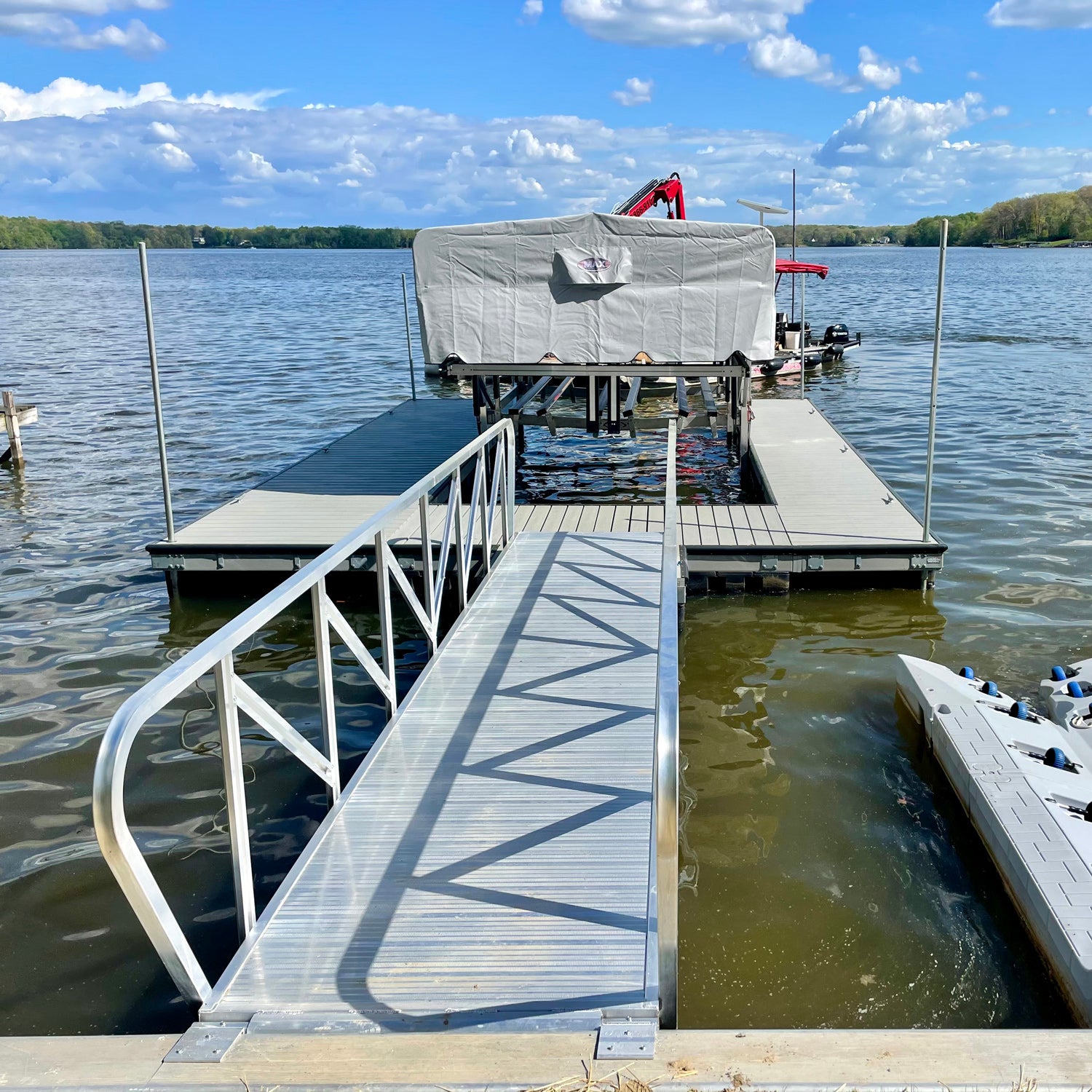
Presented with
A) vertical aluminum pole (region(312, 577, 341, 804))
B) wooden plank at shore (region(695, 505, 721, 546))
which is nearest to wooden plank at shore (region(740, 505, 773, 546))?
wooden plank at shore (region(695, 505, 721, 546))

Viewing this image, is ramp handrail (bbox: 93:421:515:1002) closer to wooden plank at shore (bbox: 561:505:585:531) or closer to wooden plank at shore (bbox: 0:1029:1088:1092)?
wooden plank at shore (bbox: 0:1029:1088:1092)

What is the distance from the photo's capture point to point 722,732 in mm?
7215

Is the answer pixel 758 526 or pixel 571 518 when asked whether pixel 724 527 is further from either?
pixel 571 518

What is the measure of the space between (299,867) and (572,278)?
8060 mm

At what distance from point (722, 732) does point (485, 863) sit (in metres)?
3.54

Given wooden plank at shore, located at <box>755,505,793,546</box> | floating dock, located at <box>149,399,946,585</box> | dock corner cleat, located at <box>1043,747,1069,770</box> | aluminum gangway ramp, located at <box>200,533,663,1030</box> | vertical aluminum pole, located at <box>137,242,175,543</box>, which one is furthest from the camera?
wooden plank at shore, located at <box>755,505,793,546</box>

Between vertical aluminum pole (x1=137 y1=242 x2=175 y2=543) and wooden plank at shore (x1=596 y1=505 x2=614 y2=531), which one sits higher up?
vertical aluminum pole (x1=137 y1=242 x2=175 y2=543)

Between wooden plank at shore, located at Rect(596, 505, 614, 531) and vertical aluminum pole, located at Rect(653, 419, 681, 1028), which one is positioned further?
wooden plank at shore, located at Rect(596, 505, 614, 531)

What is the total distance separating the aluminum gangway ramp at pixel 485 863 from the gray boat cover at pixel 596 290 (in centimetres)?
527

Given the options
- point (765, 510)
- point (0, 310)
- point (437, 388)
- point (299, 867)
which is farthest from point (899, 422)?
point (0, 310)

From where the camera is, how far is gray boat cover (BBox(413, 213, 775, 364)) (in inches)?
425

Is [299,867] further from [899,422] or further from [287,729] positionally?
[899,422]

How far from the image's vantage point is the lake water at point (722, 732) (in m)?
4.72

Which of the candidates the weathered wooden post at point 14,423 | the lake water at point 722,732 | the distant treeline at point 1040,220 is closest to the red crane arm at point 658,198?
the lake water at point 722,732
